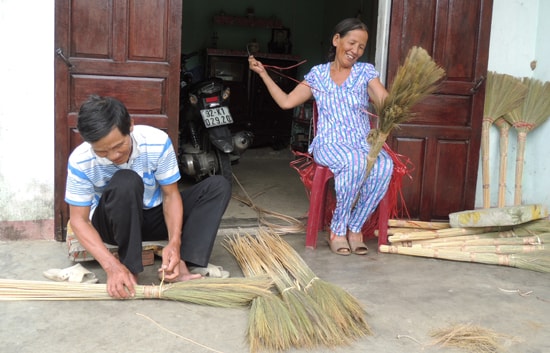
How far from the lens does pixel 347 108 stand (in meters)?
3.36

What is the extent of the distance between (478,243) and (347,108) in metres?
1.08

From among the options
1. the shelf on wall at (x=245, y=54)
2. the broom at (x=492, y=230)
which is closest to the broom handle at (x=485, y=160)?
the broom at (x=492, y=230)

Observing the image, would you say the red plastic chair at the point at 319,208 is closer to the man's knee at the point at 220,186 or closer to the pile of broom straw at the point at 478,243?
the pile of broom straw at the point at 478,243

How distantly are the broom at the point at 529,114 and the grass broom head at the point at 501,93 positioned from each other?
0.21 ft

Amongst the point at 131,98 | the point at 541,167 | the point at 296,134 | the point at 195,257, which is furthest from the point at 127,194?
the point at 296,134

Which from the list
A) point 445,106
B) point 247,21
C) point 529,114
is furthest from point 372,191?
point 247,21

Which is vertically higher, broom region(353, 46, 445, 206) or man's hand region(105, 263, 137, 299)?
broom region(353, 46, 445, 206)

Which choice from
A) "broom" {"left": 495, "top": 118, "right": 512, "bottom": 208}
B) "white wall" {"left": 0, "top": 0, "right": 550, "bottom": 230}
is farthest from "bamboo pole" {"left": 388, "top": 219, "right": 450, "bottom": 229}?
"white wall" {"left": 0, "top": 0, "right": 550, "bottom": 230}

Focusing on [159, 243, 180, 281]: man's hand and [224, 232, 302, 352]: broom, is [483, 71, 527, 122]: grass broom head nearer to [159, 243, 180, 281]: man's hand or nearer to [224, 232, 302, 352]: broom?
[224, 232, 302, 352]: broom

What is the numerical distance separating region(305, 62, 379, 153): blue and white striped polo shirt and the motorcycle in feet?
4.64

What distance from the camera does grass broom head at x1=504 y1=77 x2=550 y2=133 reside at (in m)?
3.89

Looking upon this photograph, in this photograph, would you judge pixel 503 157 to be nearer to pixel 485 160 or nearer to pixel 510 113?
pixel 485 160

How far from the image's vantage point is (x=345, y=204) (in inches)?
128

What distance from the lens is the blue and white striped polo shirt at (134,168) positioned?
236cm
